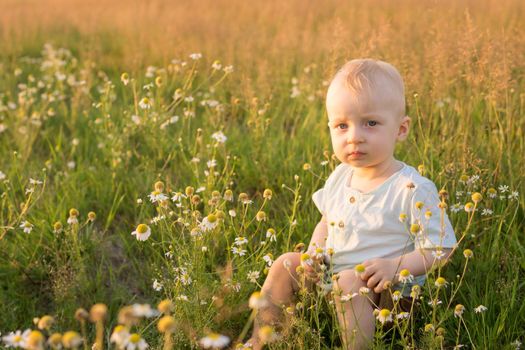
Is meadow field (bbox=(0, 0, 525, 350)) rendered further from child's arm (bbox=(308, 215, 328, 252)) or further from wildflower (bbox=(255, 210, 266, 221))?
child's arm (bbox=(308, 215, 328, 252))

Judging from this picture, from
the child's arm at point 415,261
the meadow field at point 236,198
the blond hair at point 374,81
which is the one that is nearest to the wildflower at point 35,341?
the meadow field at point 236,198

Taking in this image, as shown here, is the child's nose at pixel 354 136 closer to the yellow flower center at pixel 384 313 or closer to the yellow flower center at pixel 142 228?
the yellow flower center at pixel 384 313

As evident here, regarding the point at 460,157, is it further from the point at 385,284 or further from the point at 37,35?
the point at 37,35

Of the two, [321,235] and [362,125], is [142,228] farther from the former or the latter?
[362,125]

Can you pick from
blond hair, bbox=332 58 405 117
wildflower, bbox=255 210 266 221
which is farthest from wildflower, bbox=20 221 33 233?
blond hair, bbox=332 58 405 117

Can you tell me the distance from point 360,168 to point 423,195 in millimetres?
337

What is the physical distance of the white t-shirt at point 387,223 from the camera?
259 centimetres

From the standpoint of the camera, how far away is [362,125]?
2.70m

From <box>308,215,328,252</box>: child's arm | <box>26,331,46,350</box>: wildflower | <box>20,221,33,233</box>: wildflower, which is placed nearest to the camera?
<box>26,331,46,350</box>: wildflower

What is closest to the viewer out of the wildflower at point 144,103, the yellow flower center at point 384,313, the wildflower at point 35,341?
the wildflower at point 35,341

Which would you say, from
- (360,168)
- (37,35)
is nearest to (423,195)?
(360,168)

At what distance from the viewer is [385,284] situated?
2.39 meters

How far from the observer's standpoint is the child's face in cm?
265

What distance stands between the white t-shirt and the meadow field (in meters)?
0.10
